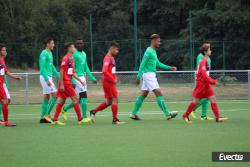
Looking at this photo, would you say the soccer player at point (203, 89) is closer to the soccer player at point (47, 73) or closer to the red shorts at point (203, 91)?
the red shorts at point (203, 91)

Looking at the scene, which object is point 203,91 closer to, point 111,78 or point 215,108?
point 215,108

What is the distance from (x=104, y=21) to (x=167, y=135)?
43.8 metres

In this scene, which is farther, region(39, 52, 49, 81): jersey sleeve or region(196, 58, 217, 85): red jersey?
region(39, 52, 49, 81): jersey sleeve

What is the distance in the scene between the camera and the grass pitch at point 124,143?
34.0 feet

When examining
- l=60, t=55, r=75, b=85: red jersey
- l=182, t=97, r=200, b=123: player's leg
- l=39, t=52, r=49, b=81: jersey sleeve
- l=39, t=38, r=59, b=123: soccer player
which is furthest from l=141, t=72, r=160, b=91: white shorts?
l=39, t=52, r=49, b=81: jersey sleeve

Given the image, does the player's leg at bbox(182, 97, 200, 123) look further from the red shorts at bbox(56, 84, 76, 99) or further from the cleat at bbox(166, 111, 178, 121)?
the red shorts at bbox(56, 84, 76, 99)

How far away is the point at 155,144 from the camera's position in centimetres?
1214

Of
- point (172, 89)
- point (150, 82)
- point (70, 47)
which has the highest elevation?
point (70, 47)

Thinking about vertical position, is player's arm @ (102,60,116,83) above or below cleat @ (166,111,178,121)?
above

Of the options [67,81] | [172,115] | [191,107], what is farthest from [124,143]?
[172,115]

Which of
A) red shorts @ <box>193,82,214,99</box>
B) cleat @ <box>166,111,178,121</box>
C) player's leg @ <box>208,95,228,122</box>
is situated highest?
red shorts @ <box>193,82,214,99</box>

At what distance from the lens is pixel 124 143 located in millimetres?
12383

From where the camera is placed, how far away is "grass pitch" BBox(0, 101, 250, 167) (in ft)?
34.0

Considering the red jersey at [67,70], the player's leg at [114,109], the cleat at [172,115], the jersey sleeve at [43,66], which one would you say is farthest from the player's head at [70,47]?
the cleat at [172,115]
